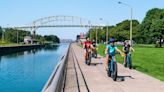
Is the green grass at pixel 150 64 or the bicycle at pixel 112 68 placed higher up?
the bicycle at pixel 112 68

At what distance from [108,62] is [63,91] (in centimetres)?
447

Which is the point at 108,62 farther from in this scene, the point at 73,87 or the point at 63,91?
the point at 63,91

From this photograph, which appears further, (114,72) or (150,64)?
(150,64)

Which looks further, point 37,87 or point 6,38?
point 6,38

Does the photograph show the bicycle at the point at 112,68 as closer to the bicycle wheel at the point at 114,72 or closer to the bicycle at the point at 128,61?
the bicycle wheel at the point at 114,72

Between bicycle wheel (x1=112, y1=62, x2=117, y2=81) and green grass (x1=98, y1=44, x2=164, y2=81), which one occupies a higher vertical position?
bicycle wheel (x1=112, y1=62, x2=117, y2=81)

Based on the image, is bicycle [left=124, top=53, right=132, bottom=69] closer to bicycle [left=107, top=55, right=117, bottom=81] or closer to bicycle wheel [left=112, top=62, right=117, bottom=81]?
bicycle [left=107, top=55, right=117, bottom=81]

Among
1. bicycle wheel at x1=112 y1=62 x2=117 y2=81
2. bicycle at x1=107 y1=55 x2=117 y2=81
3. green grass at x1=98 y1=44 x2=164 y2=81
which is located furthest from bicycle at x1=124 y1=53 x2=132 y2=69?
bicycle wheel at x1=112 y1=62 x2=117 y2=81

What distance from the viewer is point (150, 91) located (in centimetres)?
1427

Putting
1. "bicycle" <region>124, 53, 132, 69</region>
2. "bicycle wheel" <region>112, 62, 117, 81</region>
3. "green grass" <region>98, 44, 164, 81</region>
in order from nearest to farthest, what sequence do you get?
"bicycle wheel" <region>112, 62, 117, 81</region>
"green grass" <region>98, 44, 164, 81</region>
"bicycle" <region>124, 53, 132, 69</region>

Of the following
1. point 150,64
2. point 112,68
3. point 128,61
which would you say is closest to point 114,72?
point 112,68

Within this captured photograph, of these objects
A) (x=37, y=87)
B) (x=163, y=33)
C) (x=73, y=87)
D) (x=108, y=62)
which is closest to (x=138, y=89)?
(x=73, y=87)

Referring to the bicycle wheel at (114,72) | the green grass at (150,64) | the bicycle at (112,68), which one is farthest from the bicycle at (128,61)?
the bicycle wheel at (114,72)

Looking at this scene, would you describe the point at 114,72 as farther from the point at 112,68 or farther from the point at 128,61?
the point at 128,61
